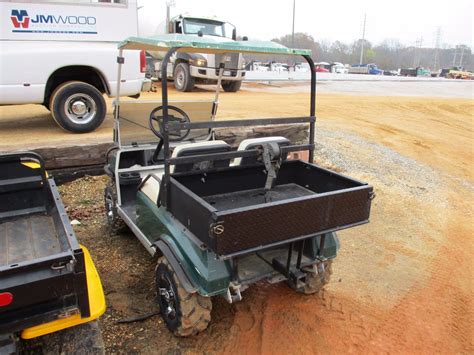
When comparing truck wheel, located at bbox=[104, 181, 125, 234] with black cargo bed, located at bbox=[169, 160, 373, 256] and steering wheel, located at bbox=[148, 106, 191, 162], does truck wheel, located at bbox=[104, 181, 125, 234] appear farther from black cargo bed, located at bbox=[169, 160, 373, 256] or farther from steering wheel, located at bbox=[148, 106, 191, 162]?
black cargo bed, located at bbox=[169, 160, 373, 256]

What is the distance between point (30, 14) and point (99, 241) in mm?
4200

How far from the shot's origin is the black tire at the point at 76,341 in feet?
7.63

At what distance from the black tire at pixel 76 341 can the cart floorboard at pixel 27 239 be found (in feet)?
1.94

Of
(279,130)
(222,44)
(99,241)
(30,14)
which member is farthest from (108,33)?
(222,44)

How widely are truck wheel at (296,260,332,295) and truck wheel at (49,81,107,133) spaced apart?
199 inches

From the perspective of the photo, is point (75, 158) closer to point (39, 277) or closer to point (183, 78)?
point (39, 277)

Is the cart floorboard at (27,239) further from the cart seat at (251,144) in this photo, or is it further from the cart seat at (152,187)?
the cart seat at (251,144)

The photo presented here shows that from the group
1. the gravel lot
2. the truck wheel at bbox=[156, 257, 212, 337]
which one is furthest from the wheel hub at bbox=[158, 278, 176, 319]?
the gravel lot

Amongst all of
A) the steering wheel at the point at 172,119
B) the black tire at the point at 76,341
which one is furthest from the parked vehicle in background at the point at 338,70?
the black tire at the point at 76,341

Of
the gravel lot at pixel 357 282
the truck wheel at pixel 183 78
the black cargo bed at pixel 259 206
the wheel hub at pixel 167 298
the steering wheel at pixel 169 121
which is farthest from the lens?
the truck wheel at pixel 183 78

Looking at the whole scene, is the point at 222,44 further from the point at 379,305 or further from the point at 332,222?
the point at 379,305

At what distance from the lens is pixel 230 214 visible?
243 cm

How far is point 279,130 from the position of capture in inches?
295

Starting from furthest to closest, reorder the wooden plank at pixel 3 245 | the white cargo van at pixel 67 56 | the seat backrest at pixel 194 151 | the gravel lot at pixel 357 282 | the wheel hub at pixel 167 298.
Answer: the white cargo van at pixel 67 56 → the seat backrest at pixel 194 151 → the gravel lot at pixel 357 282 → the wheel hub at pixel 167 298 → the wooden plank at pixel 3 245
